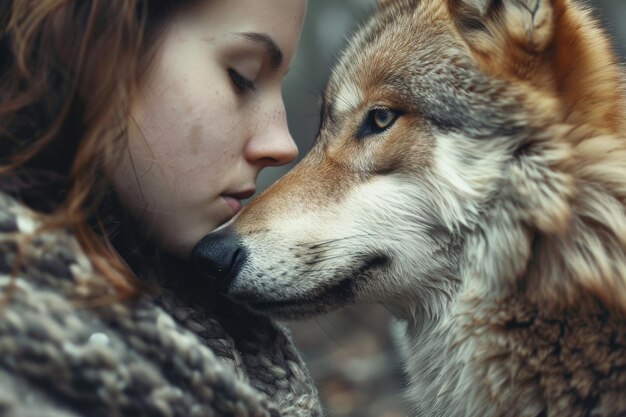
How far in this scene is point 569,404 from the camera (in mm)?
1250

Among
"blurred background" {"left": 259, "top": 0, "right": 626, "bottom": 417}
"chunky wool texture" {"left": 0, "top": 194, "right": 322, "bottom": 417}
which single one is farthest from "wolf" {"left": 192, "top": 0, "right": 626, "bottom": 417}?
"blurred background" {"left": 259, "top": 0, "right": 626, "bottom": 417}

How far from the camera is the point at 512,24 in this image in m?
1.44

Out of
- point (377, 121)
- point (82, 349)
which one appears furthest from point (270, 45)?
point (82, 349)

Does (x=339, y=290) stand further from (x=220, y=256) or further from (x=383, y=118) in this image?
(x=383, y=118)

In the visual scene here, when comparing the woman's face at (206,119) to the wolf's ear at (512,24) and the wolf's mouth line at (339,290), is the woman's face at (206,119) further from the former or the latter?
the wolf's ear at (512,24)

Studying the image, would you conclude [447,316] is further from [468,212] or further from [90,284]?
[90,284]

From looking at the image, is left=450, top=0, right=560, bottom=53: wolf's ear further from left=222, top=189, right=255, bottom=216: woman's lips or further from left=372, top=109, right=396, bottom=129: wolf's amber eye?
left=222, top=189, right=255, bottom=216: woman's lips

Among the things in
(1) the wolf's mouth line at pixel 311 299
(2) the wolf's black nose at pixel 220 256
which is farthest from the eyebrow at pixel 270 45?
(1) the wolf's mouth line at pixel 311 299

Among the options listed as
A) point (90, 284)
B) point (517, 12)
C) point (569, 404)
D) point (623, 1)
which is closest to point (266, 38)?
point (517, 12)

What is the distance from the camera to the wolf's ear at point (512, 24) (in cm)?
142

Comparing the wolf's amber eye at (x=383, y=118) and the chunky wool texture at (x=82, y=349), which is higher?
the wolf's amber eye at (x=383, y=118)

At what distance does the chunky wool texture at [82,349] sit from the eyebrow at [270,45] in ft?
1.85

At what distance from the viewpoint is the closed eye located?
1.55 metres

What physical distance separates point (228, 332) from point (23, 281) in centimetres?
57
